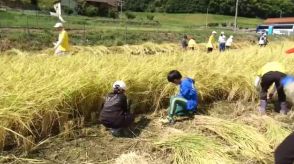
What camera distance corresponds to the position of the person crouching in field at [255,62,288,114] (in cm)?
575

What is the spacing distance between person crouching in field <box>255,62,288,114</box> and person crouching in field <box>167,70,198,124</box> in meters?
1.05

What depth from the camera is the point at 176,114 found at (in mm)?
5715

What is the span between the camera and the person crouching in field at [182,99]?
552 cm

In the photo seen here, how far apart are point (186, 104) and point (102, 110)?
1.23 meters

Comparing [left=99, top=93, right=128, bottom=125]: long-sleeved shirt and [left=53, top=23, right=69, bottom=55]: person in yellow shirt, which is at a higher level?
[left=53, top=23, right=69, bottom=55]: person in yellow shirt

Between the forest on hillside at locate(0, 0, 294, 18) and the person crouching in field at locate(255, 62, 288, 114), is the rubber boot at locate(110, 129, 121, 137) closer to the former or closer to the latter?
the person crouching in field at locate(255, 62, 288, 114)

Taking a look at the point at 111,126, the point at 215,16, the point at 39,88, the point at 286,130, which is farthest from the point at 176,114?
the point at 215,16

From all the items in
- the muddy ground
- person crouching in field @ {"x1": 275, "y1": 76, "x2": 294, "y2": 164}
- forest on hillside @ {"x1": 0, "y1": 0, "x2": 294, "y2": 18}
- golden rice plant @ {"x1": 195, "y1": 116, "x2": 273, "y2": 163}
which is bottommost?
the muddy ground

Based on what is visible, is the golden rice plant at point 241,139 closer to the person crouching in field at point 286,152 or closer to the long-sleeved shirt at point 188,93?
the long-sleeved shirt at point 188,93

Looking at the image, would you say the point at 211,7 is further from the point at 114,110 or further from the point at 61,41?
the point at 114,110

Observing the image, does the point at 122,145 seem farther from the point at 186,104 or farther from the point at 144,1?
the point at 144,1

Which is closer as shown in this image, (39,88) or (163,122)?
(39,88)

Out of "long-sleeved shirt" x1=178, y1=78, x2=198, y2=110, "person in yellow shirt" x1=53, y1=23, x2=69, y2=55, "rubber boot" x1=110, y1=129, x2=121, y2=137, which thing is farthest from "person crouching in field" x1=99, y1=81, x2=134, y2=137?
"person in yellow shirt" x1=53, y1=23, x2=69, y2=55

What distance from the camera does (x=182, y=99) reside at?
5.54 meters
